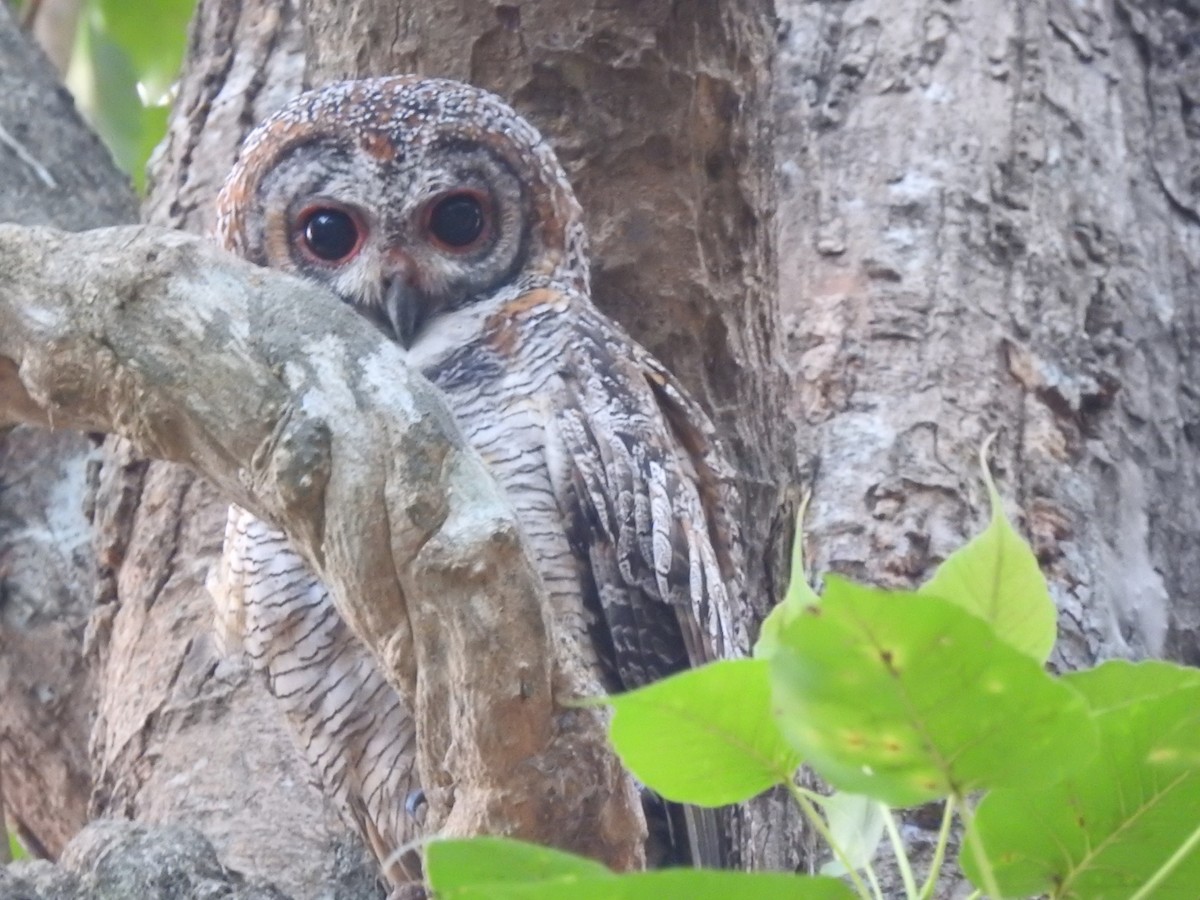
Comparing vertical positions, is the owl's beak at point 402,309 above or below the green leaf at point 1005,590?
above

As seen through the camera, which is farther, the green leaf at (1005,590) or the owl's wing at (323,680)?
the owl's wing at (323,680)

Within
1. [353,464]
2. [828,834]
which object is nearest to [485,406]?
[353,464]

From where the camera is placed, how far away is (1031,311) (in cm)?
374

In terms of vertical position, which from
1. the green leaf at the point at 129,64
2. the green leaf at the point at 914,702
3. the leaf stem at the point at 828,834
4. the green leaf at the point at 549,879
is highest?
the green leaf at the point at 129,64

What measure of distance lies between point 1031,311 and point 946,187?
359 millimetres

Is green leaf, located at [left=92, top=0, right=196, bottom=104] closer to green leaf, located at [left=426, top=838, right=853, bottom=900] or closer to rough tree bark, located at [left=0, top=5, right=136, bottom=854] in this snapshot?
rough tree bark, located at [left=0, top=5, right=136, bottom=854]

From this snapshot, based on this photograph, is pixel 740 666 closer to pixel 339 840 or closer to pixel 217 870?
pixel 217 870

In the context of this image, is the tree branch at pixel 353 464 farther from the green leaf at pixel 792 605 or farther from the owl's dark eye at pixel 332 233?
the owl's dark eye at pixel 332 233

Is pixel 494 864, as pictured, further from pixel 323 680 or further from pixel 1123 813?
pixel 323 680

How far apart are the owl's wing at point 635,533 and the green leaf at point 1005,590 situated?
1.25 m

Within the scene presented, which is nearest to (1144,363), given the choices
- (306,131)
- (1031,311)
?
(1031,311)

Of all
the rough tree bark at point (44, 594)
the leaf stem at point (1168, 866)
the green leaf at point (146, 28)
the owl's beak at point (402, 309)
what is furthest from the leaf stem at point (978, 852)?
the green leaf at point (146, 28)

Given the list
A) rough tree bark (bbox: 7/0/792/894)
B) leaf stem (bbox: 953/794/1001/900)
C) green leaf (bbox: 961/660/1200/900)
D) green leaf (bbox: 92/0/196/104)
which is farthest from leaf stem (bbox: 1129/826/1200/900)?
green leaf (bbox: 92/0/196/104)

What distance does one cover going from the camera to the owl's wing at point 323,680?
2592 mm
